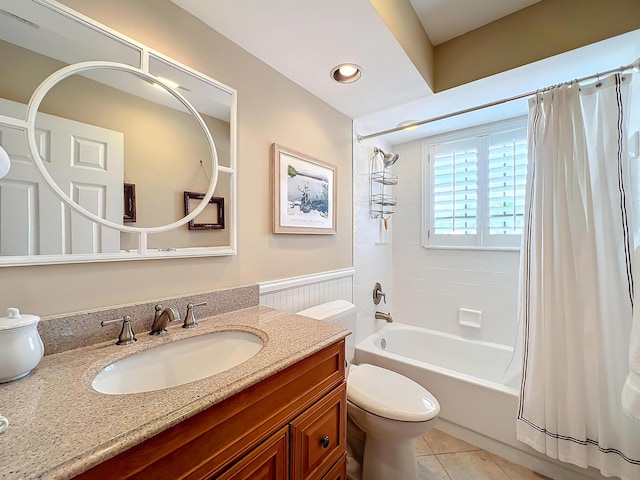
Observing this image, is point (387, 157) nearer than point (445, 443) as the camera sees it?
No

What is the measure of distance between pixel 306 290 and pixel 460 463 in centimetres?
134

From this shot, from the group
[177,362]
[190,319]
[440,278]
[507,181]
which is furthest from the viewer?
[440,278]

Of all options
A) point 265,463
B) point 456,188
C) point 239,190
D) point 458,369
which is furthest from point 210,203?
point 458,369

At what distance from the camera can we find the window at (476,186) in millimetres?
2145

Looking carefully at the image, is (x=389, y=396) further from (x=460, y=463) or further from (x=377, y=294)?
(x=377, y=294)

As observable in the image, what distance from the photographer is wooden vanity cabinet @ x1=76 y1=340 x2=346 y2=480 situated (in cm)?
53

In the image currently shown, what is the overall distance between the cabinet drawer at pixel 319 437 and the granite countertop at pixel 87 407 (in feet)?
0.75

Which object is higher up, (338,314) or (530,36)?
(530,36)

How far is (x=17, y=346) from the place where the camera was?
2.09 ft

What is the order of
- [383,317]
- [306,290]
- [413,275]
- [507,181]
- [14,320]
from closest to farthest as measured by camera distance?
[14,320]
[306,290]
[507,181]
[383,317]
[413,275]

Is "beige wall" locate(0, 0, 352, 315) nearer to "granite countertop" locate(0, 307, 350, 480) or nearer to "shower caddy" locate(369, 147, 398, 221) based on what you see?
"granite countertop" locate(0, 307, 350, 480)

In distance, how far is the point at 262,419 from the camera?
73 centimetres

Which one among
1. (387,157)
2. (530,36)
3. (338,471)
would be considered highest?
(530,36)

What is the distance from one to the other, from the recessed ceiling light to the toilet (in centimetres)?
137
